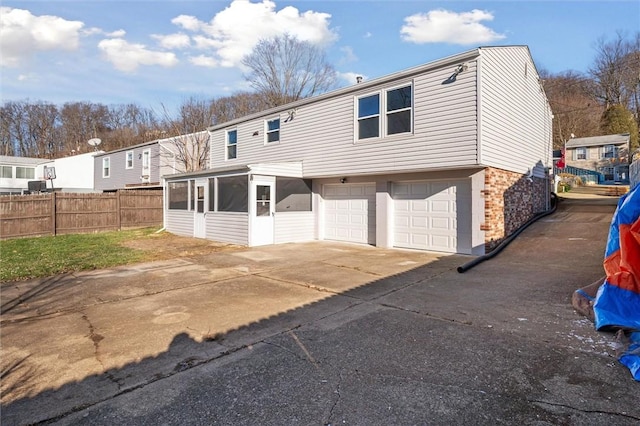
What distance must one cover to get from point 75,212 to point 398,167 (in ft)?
46.7

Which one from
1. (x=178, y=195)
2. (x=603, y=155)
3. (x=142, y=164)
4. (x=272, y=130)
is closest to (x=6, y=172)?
(x=142, y=164)

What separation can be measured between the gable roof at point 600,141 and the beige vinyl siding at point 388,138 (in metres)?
40.0

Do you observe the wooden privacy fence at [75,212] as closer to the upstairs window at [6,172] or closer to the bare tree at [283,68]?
the bare tree at [283,68]

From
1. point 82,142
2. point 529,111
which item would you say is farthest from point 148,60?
point 82,142

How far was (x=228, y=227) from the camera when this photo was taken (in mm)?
13031

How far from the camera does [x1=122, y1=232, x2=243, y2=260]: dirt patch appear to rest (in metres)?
10.8

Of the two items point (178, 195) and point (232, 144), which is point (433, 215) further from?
point (178, 195)

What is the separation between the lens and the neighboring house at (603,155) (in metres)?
37.9

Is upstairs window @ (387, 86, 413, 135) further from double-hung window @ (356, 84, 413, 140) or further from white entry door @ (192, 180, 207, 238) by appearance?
white entry door @ (192, 180, 207, 238)

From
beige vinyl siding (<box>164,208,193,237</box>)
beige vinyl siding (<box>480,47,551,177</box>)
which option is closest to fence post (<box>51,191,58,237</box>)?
beige vinyl siding (<box>164,208,193,237</box>)

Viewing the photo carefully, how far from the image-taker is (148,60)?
2166cm

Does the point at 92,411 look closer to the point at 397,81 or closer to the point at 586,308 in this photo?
the point at 586,308

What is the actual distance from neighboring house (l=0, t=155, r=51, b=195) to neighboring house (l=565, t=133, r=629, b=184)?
5763cm

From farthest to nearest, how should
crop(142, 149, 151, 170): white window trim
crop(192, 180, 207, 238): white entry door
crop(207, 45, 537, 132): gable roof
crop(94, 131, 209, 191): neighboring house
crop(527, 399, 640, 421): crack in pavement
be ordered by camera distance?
crop(142, 149, 151, 170): white window trim, crop(94, 131, 209, 191): neighboring house, crop(192, 180, 207, 238): white entry door, crop(207, 45, 537, 132): gable roof, crop(527, 399, 640, 421): crack in pavement
